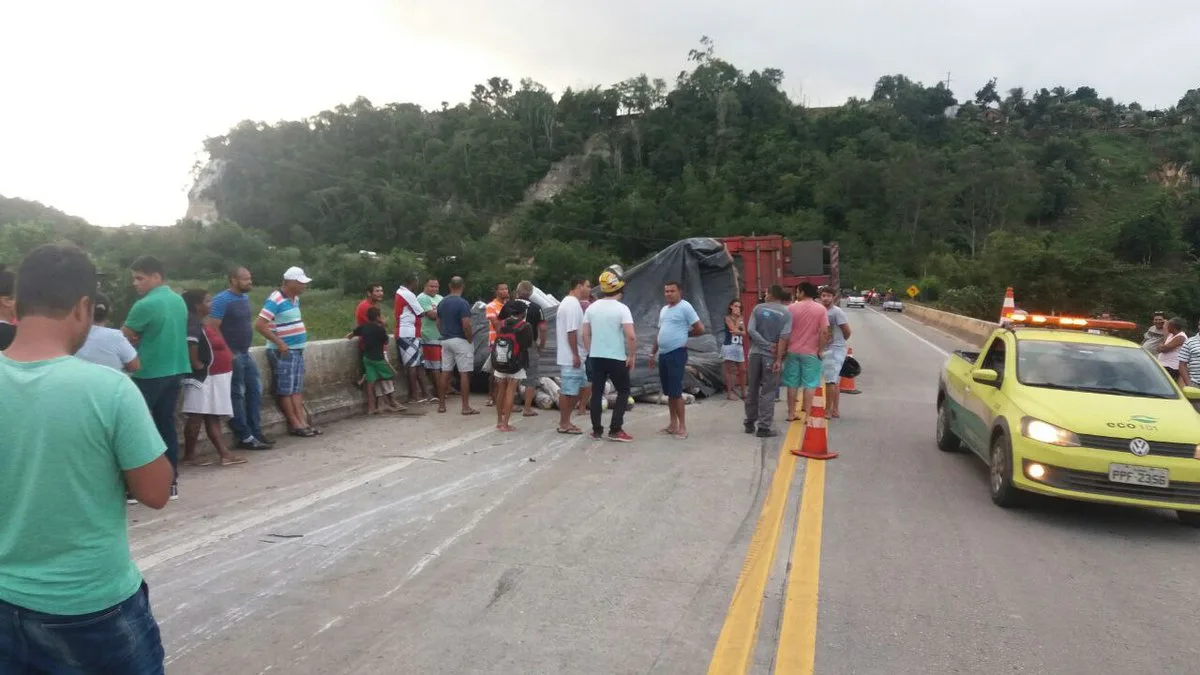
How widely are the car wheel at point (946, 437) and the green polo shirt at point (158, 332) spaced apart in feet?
24.5

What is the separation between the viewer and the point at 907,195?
9506 cm

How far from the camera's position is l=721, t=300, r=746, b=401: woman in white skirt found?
12531 millimetres

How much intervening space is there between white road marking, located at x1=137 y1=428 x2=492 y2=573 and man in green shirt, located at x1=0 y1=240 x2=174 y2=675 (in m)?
2.94

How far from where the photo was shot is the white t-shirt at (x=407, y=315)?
11250 millimetres

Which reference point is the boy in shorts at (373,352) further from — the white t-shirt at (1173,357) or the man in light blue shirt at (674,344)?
the white t-shirt at (1173,357)

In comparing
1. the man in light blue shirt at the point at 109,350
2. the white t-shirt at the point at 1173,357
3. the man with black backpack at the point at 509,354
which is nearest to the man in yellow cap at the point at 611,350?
the man with black backpack at the point at 509,354

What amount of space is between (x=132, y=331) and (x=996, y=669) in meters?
6.23

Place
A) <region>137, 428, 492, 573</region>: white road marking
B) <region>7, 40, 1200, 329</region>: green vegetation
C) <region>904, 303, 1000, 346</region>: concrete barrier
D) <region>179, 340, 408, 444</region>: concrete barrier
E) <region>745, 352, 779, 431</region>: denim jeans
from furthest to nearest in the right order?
<region>7, 40, 1200, 329</region>: green vegetation → <region>904, 303, 1000, 346</region>: concrete barrier → <region>745, 352, 779, 431</region>: denim jeans → <region>179, 340, 408, 444</region>: concrete barrier → <region>137, 428, 492, 573</region>: white road marking

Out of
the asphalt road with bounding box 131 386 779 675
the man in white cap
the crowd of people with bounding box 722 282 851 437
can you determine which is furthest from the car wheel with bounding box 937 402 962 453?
the man in white cap

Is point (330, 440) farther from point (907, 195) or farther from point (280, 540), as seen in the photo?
point (907, 195)

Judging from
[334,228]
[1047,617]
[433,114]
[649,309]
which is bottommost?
[1047,617]

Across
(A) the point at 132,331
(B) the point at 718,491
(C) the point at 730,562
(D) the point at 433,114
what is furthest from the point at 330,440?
(D) the point at 433,114

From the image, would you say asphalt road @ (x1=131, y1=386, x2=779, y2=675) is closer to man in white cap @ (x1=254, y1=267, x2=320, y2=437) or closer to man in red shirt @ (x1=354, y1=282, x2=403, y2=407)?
man in white cap @ (x1=254, y1=267, x2=320, y2=437)

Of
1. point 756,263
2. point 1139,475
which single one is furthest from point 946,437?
point 756,263
